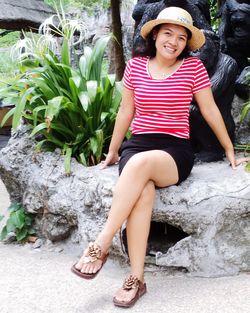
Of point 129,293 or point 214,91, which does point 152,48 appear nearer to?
point 214,91

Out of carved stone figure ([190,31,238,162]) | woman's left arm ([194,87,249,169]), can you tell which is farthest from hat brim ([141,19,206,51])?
carved stone figure ([190,31,238,162])

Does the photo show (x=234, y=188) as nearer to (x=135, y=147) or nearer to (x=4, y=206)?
(x=135, y=147)

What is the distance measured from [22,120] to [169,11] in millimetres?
1704

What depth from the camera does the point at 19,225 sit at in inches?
131

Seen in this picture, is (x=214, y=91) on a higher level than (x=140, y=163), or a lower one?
higher

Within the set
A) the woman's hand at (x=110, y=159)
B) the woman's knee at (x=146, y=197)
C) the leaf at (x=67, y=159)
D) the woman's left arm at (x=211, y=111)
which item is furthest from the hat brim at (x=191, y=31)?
the leaf at (x=67, y=159)

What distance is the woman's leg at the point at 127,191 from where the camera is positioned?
230 centimetres

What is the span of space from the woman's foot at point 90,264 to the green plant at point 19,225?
46.8 inches

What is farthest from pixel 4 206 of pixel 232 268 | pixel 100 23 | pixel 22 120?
pixel 100 23

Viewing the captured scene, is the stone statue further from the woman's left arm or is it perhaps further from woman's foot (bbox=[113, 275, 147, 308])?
woman's foot (bbox=[113, 275, 147, 308])

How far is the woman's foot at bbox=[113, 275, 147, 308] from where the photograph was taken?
2.28 metres

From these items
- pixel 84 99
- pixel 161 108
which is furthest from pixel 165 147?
pixel 84 99

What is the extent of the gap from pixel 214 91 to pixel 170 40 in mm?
730

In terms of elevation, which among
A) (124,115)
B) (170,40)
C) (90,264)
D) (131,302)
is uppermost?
(170,40)
